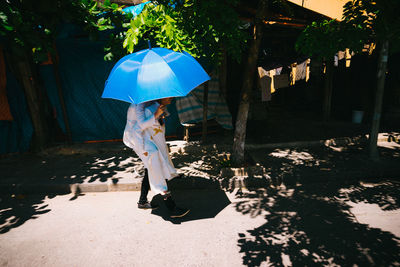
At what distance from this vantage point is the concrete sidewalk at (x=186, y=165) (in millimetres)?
5008

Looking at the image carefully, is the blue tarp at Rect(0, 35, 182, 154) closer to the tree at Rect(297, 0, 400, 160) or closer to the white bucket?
the tree at Rect(297, 0, 400, 160)

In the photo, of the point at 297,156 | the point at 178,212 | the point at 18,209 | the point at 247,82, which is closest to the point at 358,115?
the point at 297,156

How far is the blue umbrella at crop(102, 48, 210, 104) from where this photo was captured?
3017mm

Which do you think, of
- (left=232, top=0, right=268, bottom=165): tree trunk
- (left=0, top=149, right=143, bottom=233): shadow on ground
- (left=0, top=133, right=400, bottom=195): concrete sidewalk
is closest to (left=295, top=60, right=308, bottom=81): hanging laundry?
(left=0, top=133, right=400, bottom=195): concrete sidewalk

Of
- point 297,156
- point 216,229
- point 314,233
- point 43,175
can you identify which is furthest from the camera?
point 297,156

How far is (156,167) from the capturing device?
12.4 feet

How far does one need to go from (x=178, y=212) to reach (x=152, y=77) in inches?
84.7

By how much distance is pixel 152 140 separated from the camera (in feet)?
12.3

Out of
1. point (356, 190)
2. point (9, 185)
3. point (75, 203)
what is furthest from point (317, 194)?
point (9, 185)

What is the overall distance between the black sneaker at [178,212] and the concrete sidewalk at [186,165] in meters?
1.01

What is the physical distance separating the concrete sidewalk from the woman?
42.3 inches

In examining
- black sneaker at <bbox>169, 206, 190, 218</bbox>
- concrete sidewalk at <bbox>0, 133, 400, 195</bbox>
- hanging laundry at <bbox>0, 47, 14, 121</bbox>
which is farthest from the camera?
hanging laundry at <bbox>0, 47, 14, 121</bbox>

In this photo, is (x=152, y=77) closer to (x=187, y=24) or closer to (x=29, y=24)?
(x=29, y=24)

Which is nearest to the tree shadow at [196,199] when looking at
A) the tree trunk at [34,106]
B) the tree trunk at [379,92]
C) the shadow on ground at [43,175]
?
the shadow on ground at [43,175]
